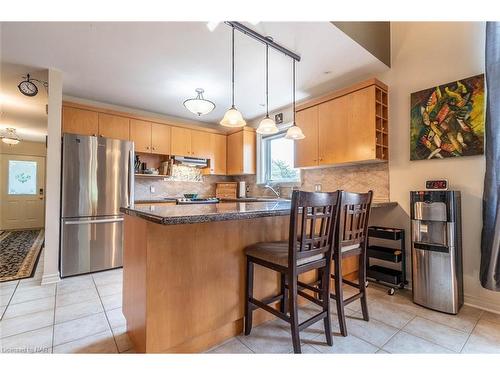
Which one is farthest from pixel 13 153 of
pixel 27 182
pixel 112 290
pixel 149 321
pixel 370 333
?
pixel 370 333

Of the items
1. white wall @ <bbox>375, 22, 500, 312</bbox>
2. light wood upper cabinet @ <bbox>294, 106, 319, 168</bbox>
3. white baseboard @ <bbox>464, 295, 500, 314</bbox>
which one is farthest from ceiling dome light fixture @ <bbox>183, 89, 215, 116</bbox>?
white baseboard @ <bbox>464, 295, 500, 314</bbox>

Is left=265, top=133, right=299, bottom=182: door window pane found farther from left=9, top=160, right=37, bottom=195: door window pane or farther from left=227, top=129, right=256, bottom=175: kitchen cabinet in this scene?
left=9, top=160, right=37, bottom=195: door window pane

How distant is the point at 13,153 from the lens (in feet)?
22.1

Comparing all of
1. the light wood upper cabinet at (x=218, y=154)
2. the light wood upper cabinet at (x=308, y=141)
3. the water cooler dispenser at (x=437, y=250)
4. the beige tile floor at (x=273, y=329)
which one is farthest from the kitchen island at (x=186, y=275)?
the light wood upper cabinet at (x=218, y=154)

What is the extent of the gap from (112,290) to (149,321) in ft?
5.25

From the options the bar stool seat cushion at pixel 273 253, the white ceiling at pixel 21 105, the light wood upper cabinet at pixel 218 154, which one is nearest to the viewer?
the bar stool seat cushion at pixel 273 253

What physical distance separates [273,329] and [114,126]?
3.62 metres

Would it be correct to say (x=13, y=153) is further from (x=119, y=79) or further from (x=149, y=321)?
(x=149, y=321)

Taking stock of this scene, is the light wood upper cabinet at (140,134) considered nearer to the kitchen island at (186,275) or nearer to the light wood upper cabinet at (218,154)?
the light wood upper cabinet at (218,154)

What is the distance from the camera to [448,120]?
2.43 meters

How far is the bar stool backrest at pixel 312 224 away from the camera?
138 cm

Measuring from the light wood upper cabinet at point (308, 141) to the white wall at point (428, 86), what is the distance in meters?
0.91

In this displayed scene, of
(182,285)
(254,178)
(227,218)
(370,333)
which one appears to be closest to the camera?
(227,218)

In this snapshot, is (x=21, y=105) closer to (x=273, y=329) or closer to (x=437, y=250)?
(x=273, y=329)
